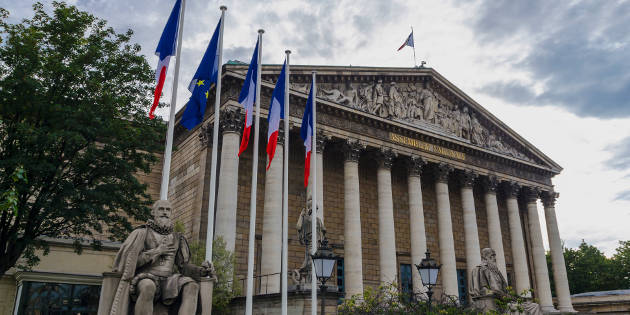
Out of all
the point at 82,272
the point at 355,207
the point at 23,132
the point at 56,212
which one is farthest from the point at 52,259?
the point at 355,207

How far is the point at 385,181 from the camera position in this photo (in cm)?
2989

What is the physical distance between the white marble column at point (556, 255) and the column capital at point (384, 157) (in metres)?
18.0

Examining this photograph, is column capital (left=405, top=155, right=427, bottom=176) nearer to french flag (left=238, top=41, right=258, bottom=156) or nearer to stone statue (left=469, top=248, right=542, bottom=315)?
stone statue (left=469, top=248, right=542, bottom=315)

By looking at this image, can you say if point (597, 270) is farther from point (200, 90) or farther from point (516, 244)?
point (200, 90)

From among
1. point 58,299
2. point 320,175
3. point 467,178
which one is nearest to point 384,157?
point 320,175

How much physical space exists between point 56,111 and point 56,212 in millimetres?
3419

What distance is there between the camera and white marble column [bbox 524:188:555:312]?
36375mm

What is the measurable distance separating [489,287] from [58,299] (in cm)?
1850

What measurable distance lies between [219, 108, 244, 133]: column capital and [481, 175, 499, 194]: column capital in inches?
799

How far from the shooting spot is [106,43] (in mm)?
18891

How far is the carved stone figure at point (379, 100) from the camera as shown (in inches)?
1235

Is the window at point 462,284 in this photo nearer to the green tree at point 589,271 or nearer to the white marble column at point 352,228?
the white marble column at point 352,228

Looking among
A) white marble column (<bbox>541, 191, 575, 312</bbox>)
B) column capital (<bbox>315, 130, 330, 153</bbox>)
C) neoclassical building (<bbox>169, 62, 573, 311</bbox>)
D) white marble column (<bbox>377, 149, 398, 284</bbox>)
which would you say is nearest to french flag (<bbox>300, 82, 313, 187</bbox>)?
neoclassical building (<bbox>169, 62, 573, 311</bbox>)

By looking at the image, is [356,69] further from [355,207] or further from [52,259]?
[52,259]
